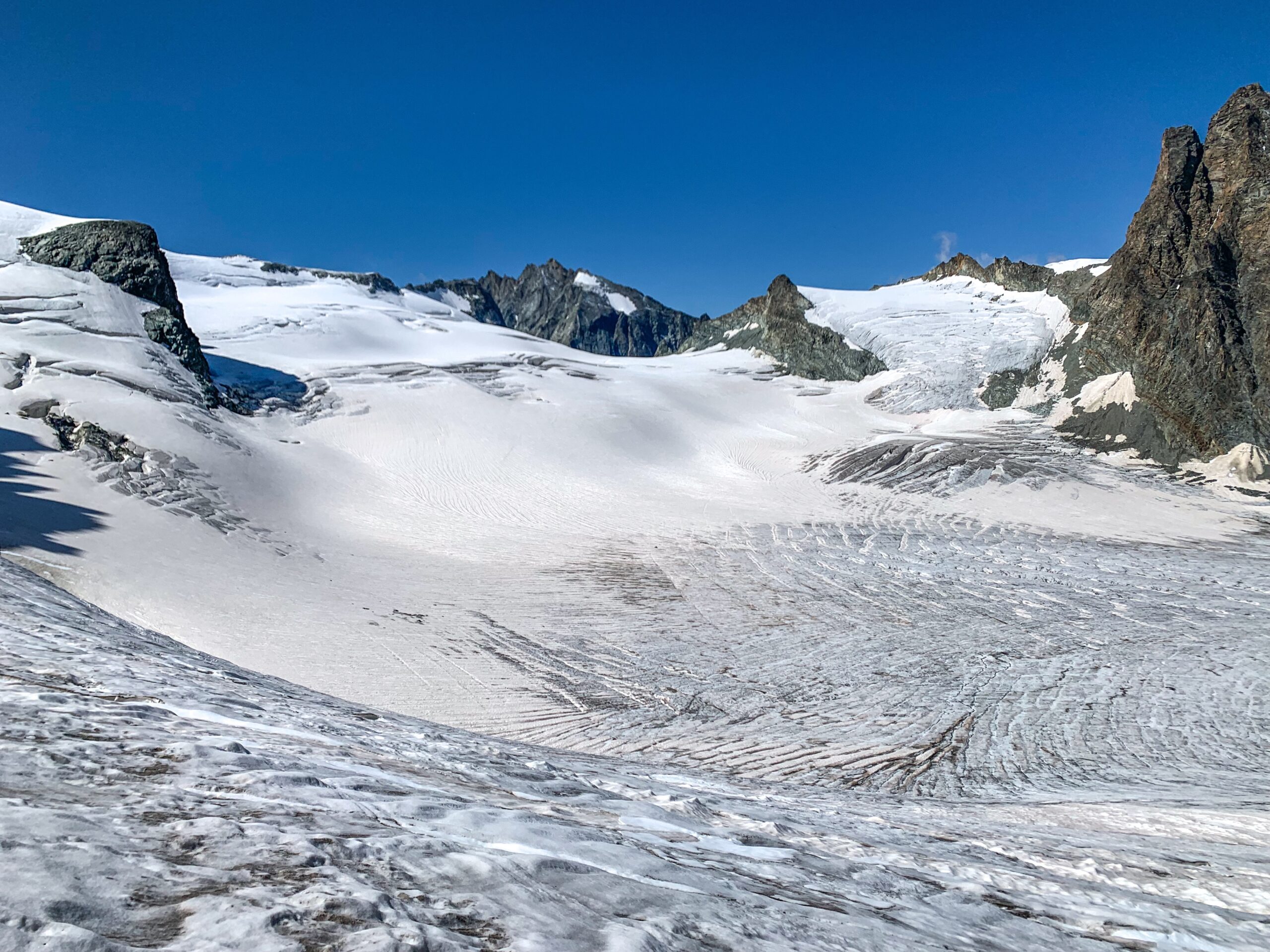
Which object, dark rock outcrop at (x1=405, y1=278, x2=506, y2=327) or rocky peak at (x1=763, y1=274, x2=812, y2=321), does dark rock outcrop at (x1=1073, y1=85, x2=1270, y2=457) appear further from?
dark rock outcrop at (x1=405, y1=278, x2=506, y2=327)

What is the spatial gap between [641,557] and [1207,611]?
11004 millimetres

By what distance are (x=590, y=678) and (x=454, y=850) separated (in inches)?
291

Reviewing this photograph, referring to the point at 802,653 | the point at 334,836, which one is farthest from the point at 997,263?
the point at 334,836

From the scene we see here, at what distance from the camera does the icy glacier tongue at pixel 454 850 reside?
1852 mm

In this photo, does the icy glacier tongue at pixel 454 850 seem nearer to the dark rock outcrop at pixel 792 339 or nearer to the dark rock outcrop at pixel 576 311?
the dark rock outcrop at pixel 792 339

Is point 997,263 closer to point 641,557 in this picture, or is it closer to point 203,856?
point 641,557

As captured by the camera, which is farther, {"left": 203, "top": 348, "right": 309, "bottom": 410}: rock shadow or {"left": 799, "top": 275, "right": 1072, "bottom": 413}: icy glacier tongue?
{"left": 799, "top": 275, "right": 1072, "bottom": 413}: icy glacier tongue

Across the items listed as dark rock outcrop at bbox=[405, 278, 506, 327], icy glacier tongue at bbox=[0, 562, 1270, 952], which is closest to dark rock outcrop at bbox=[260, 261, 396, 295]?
dark rock outcrop at bbox=[405, 278, 506, 327]

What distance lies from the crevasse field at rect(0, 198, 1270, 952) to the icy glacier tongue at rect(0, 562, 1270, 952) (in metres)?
0.02

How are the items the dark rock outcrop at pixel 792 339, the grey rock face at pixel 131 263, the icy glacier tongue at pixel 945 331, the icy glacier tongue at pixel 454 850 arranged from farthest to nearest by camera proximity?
the dark rock outcrop at pixel 792 339
the icy glacier tongue at pixel 945 331
the grey rock face at pixel 131 263
the icy glacier tongue at pixel 454 850

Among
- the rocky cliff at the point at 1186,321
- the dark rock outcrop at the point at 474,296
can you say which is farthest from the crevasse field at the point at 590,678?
the dark rock outcrop at the point at 474,296

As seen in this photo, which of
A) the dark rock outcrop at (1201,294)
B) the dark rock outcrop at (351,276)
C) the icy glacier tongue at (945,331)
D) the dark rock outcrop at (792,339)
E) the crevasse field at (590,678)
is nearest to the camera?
the crevasse field at (590,678)

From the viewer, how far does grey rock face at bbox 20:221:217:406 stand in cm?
2547

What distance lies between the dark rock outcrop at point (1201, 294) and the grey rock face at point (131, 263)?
35311 millimetres
